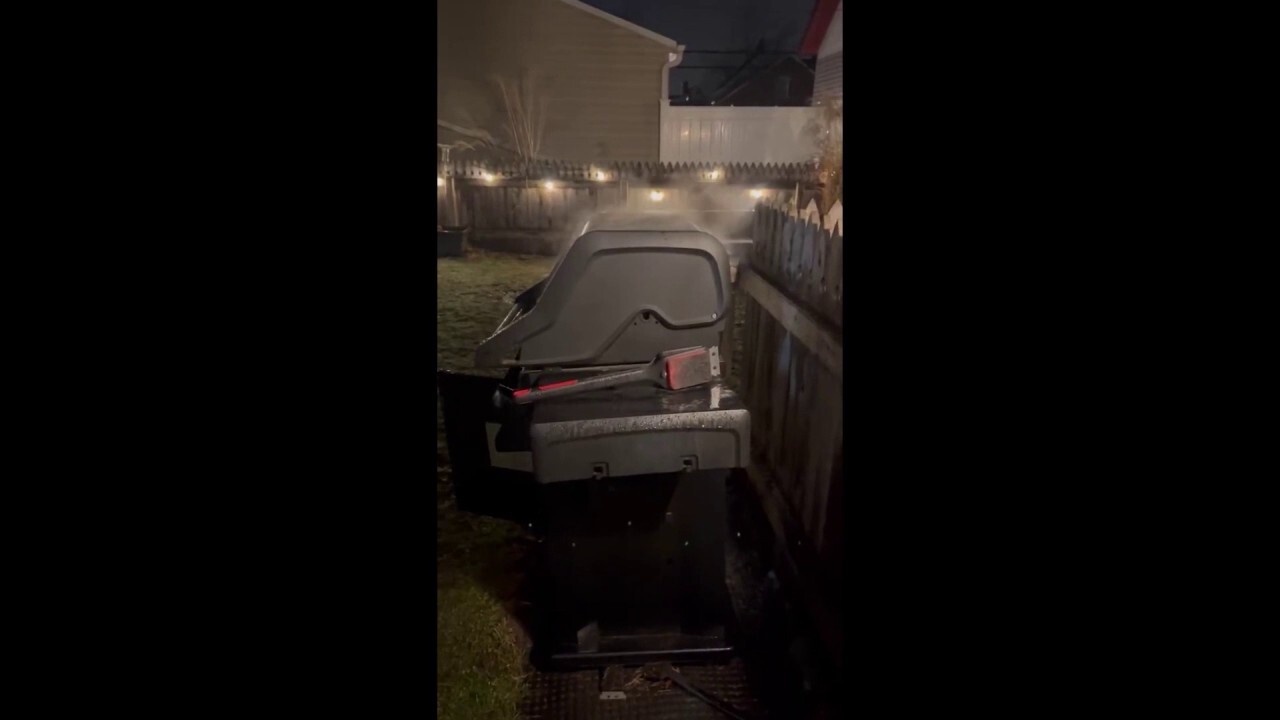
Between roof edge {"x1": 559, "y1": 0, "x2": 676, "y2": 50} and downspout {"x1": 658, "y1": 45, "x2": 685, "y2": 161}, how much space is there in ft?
0.33

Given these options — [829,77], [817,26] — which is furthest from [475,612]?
[817,26]

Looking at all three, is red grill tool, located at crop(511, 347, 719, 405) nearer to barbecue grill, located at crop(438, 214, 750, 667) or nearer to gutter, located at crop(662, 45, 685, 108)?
barbecue grill, located at crop(438, 214, 750, 667)

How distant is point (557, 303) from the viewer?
6.23 feet

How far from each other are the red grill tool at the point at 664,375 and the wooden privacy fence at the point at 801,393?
384 millimetres

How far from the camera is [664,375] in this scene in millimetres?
1915

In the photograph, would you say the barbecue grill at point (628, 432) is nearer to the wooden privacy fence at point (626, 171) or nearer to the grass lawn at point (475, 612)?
the grass lawn at point (475, 612)

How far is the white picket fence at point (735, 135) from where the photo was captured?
889 centimetres

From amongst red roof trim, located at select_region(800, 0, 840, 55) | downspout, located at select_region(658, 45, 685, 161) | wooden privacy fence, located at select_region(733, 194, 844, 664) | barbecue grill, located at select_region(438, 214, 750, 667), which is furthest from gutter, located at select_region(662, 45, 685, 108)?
barbecue grill, located at select_region(438, 214, 750, 667)

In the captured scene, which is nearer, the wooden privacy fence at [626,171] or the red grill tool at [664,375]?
the red grill tool at [664,375]

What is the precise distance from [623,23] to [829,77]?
227cm

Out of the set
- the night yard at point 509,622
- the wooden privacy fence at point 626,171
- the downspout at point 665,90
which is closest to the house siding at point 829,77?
the wooden privacy fence at point 626,171
